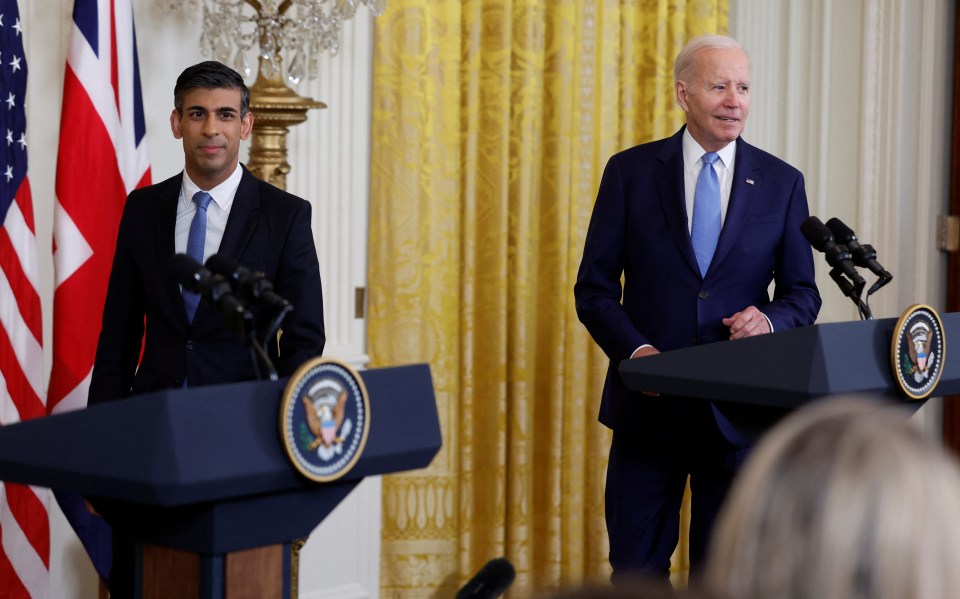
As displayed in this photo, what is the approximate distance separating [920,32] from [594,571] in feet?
7.94

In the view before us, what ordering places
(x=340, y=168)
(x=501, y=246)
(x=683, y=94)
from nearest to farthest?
(x=683, y=94) → (x=340, y=168) → (x=501, y=246)

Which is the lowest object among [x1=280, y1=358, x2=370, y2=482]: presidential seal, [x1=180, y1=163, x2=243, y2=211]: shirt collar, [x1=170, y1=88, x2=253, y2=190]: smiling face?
[x1=280, y1=358, x2=370, y2=482]: presidential seal

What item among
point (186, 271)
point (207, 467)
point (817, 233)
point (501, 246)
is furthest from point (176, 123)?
point (501, 246)

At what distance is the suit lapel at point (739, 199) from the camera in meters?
3.23

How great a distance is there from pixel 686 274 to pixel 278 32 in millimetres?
1356

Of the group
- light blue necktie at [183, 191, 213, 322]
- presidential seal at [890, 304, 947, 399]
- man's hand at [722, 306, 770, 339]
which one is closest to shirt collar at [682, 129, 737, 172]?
man's hand at [722, 306, 770, 339]

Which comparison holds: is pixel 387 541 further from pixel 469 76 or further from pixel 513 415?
pixel 469 76

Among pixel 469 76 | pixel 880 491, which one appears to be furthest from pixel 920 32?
pixel 880 491

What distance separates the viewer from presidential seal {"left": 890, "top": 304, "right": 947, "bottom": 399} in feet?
8.61

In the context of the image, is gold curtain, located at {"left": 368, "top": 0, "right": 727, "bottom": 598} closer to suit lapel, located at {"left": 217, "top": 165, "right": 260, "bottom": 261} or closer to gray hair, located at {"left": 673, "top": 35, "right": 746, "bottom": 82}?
gray hair, located at {"left": 673, "top": 35, "right": 746, "bottom": 82}

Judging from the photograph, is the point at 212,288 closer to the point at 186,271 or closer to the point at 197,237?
the point at 186,271

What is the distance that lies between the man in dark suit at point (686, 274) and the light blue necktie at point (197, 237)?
99 centimetres

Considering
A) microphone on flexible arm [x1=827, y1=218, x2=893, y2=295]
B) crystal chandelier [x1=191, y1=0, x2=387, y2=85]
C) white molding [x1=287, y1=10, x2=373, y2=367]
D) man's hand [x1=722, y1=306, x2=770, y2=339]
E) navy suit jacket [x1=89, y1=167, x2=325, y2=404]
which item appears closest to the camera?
microphone on flexible arm [x1=827, y1=218, x2=893, y2=295]

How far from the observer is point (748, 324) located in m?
3.07
